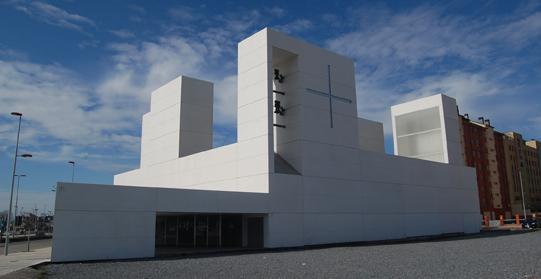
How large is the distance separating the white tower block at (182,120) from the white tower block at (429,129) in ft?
61.4

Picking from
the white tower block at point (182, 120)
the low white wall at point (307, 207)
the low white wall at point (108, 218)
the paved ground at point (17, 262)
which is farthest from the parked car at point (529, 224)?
the paved ground at point (17, 262)

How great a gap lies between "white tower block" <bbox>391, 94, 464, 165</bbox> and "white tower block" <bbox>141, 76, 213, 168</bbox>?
18706 mm

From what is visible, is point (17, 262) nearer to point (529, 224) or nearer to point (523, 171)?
point (529, 224)

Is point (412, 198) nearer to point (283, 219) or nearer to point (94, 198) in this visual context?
point (283, 219)

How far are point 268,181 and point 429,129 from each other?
74.0ft

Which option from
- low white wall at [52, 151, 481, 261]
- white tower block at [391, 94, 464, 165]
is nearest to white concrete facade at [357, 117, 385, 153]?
white tower block at [391, 94, 464, 165]

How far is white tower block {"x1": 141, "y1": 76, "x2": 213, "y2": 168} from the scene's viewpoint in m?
38.6

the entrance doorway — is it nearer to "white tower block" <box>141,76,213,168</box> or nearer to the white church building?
the white church building

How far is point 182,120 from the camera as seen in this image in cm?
3853

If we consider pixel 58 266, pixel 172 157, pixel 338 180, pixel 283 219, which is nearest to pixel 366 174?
pixel 338 180

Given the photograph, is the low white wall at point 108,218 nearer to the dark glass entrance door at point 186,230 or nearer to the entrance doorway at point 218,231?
the entrance doorway at point 218,231

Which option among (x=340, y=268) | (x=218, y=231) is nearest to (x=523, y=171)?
(x=218, y=231)

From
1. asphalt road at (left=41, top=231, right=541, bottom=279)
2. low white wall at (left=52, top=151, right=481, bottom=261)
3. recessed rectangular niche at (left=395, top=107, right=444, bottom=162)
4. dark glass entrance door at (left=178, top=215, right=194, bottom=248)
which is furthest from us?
recessed rectangular niche at (left=395, top=107, right=444, bottom=162)

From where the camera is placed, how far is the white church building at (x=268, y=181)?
71.8ft
